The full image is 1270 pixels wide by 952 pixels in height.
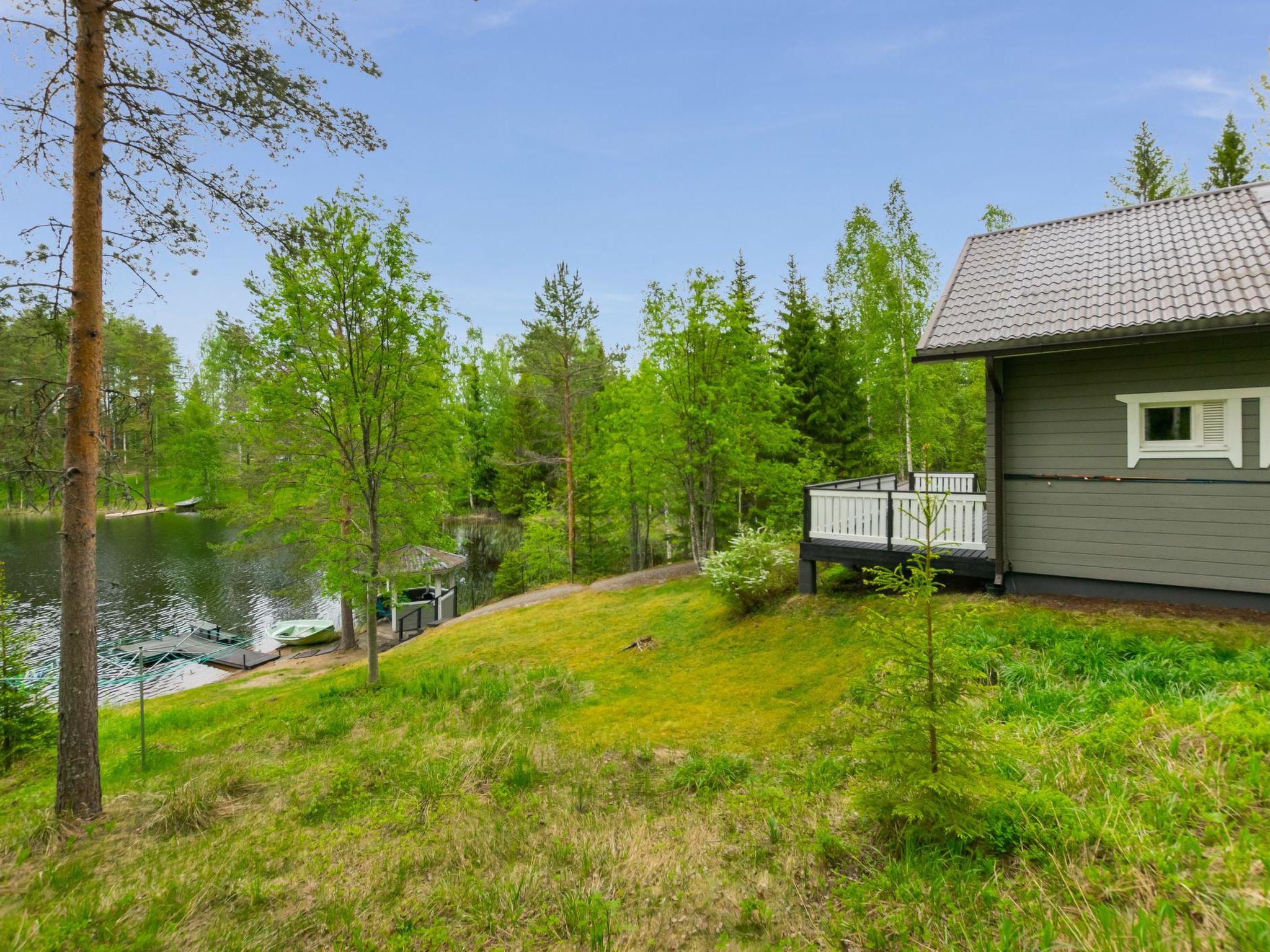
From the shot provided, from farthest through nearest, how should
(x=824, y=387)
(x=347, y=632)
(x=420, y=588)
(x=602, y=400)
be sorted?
(x=602, y=400) → (x=824, y=387) → (x=347, y=632) → (x=420, y=588)

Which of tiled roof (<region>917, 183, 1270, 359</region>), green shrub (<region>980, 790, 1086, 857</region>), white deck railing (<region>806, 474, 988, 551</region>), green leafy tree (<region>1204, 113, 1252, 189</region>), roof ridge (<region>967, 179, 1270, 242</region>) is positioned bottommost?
green shrub (<region>980, 790, 1086, 857</region>)

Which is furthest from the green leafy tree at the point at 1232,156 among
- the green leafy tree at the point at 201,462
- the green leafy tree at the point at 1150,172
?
the green leafy tree at the point at 201,462

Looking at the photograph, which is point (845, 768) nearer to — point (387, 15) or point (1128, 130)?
point (387, 15)

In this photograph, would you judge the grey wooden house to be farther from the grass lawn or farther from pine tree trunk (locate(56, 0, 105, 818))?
pine tree trunk (locate(56, 0, 105, 818))

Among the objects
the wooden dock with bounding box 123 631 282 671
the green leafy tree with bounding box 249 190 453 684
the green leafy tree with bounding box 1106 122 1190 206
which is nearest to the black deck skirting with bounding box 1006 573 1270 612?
the green leafy tree with bounding box 249 190 453 684

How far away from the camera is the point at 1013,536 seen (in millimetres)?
7785

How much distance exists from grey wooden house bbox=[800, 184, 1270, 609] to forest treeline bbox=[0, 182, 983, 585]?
24.5 ft

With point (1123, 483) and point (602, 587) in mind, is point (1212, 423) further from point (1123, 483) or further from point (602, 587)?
point (602, 587)

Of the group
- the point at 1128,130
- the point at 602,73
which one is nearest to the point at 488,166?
the point at 602,73

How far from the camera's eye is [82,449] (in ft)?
15.7

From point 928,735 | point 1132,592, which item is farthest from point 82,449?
point 1132,592

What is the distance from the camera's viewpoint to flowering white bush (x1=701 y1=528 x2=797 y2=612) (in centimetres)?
1002

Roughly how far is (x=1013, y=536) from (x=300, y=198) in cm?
1210

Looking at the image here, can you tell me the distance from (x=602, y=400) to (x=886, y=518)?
18.4m
